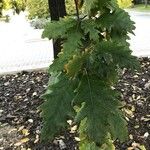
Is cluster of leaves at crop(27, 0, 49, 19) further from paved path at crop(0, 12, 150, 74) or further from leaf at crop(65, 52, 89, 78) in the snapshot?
leaf at crop(65, 52, 89, 78)

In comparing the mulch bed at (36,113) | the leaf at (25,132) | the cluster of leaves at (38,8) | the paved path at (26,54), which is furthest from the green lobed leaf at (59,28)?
the cluster of leaves at (38,8)

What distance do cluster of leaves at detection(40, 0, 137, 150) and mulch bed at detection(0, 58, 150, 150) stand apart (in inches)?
129

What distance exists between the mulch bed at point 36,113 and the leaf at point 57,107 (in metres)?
3.29

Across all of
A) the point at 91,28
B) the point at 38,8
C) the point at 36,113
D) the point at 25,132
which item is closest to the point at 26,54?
the point at 36,113

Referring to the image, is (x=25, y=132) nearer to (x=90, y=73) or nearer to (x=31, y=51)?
(x=90, y=73)

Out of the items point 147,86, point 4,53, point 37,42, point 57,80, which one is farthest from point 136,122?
point 37,42

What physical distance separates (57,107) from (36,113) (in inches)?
167

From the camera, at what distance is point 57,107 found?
5.27 feet

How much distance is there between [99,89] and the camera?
159 centimetres

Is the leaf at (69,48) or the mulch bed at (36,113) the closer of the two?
the leaf at (69,48)

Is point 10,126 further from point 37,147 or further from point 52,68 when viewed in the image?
point 52,68

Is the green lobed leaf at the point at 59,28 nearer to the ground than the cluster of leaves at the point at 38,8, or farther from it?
farther from it

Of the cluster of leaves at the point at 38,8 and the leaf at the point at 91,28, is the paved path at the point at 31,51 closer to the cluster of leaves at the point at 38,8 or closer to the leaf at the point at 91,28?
the cluster of leaves at the point at 38,8

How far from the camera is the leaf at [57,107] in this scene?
1.59 metres
